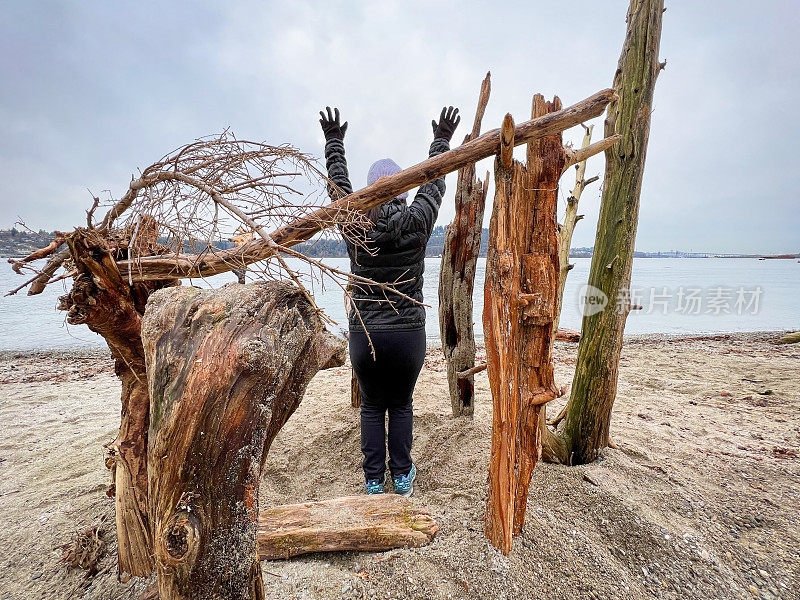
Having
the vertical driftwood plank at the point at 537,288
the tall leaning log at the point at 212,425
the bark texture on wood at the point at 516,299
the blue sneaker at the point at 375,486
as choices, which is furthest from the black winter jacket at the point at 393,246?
the blue sneaker at the point at 375,486

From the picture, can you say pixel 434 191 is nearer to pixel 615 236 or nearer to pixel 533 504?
pixel 615 236

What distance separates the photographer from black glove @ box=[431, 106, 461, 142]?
8.32 ft

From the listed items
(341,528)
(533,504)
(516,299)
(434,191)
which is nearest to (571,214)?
(434,191)

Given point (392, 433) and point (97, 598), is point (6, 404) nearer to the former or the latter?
point (97, 598)

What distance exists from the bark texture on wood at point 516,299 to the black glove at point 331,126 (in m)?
1.12

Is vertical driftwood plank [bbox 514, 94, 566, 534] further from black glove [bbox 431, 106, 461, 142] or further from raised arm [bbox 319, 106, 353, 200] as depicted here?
raised arm [bbox 319, 106, 353, 200]

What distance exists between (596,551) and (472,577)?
75cm

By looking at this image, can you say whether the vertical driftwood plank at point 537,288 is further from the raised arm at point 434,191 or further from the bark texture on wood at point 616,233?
the bark texture on wood at point 616,233

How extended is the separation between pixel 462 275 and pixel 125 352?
111 inches

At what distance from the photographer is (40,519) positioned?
8.60ft

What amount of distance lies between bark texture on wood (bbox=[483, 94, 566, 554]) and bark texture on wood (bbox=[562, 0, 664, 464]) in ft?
3.08

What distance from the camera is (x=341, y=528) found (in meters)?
2.19

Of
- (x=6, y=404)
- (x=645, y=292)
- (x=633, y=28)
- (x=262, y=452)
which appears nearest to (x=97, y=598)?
(x=262, y=452)

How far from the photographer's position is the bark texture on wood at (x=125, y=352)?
1921 millimetres
